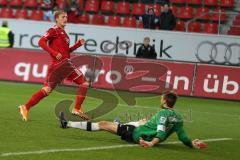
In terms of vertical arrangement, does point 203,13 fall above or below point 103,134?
above

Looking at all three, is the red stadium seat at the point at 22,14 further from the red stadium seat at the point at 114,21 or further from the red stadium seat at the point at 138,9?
the red stadium seat at the point at 138,9

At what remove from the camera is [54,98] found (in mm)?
19422

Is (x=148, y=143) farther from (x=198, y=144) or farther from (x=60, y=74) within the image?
(x=60, y=74)

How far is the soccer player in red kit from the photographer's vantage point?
13719mm

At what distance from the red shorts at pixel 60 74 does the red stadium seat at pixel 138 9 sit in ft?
47.0

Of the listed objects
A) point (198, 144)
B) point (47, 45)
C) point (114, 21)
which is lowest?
point (198, 144)

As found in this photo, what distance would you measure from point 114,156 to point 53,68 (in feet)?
15.2

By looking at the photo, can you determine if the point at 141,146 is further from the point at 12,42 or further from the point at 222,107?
the point at 12,42

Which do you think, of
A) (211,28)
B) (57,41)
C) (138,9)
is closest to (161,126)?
(57,41)

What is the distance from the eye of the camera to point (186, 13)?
28422mm

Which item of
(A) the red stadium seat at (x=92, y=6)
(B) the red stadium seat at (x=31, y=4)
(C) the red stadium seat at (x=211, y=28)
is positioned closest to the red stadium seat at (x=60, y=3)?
(A) the red stadium seat at (x=92, y=6)

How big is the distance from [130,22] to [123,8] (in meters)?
1.06

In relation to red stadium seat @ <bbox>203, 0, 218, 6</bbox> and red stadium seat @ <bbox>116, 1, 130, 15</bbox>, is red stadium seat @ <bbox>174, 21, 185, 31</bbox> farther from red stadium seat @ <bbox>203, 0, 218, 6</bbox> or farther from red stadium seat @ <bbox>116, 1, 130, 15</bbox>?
red stadium seat @ <bbox>116, 1, 130, 15</bbox>

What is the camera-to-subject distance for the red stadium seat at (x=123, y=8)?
2927 centimetres
